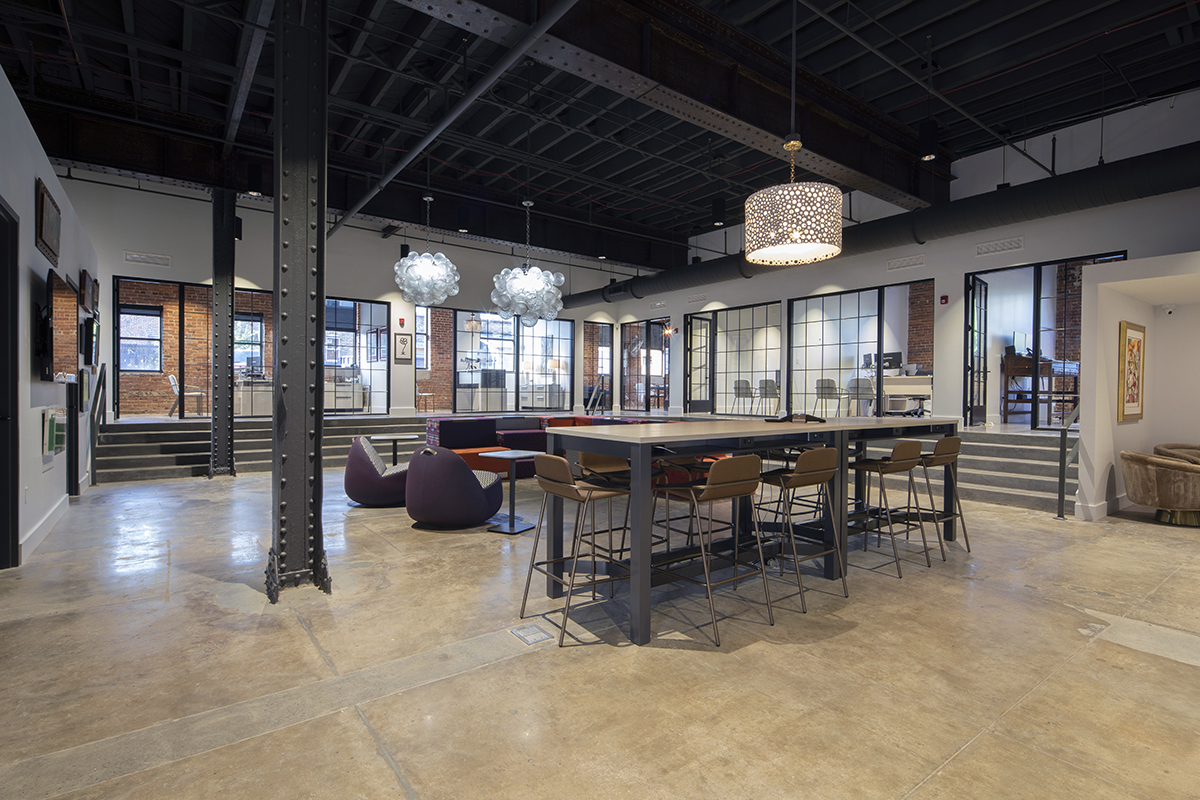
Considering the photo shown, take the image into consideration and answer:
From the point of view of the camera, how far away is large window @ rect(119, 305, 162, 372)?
1269cm

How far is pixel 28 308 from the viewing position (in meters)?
4.36

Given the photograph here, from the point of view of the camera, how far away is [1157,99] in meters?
7.07

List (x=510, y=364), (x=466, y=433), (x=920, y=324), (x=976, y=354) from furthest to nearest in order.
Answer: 1. (x=510, y=364)
2. (x=920, y=324)
3. (x=976, y=354)
4. (x=466, y=433)

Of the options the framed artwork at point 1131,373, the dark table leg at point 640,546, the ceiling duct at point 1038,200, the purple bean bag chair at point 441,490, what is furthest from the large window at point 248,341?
the framed artwork at point 1131,373

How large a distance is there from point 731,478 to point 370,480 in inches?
171

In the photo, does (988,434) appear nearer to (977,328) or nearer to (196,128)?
(977,328)

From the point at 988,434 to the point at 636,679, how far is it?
23.8 feet

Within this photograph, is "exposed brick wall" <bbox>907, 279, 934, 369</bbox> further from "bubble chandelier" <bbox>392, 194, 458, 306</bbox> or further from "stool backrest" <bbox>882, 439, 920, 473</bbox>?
"bubble chandelier" <bbox>392, 194, 458, 306</bbox>

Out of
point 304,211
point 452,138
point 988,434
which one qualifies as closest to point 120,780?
point 304,211

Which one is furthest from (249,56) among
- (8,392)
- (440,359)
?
(440,359)

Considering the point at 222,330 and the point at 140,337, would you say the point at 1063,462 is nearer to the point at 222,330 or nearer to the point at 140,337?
the point at 222,330

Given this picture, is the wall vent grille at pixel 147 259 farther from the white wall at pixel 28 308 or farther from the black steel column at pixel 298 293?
the black steel column at pixel 298 293

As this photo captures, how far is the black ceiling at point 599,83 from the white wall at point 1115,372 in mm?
2273

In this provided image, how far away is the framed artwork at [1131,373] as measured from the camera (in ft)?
19.8
